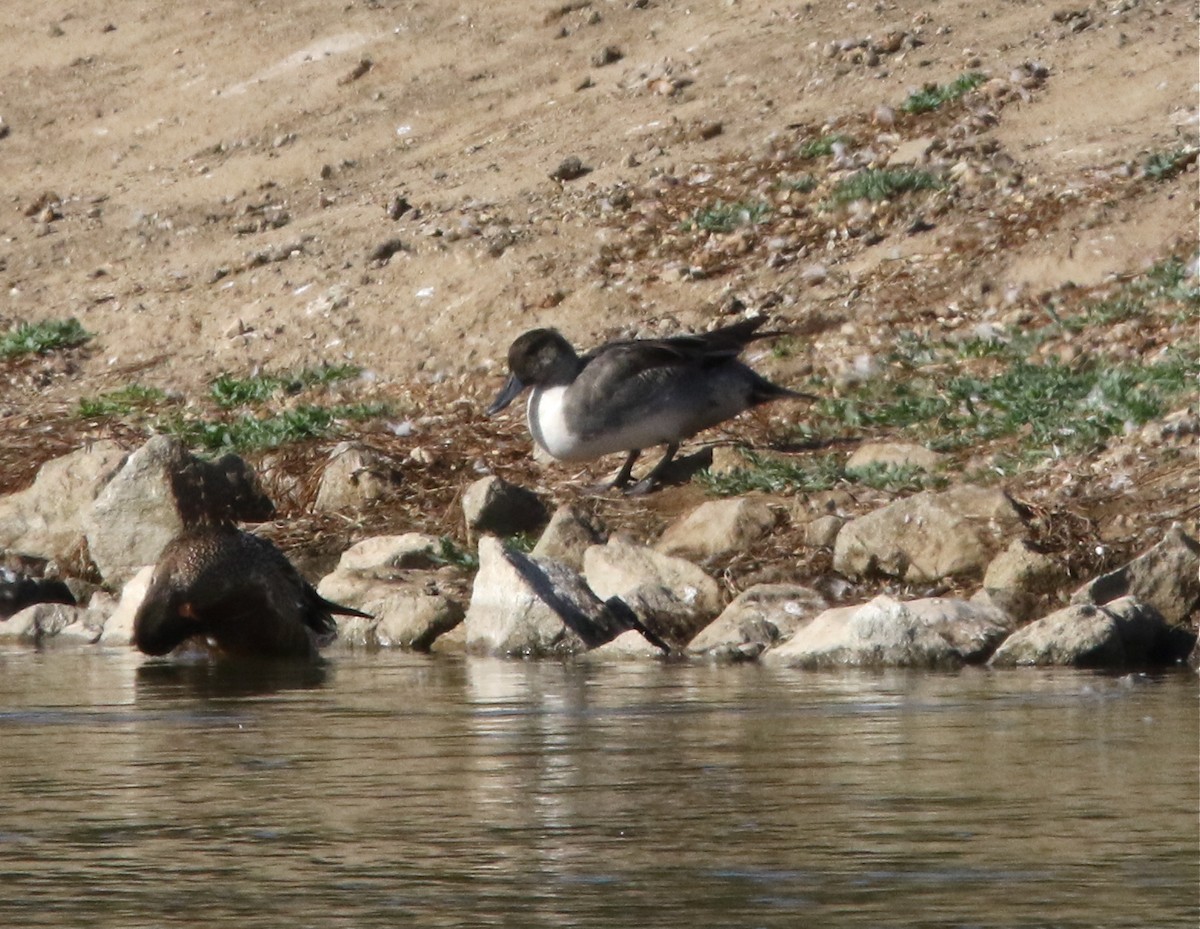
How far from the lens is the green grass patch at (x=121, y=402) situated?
42.9 ft

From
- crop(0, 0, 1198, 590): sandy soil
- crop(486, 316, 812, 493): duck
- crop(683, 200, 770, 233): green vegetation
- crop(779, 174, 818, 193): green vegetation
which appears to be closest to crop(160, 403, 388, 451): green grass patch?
crop(0, 0, 1198, 590): sandy soil

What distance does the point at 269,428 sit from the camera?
39.2 ft

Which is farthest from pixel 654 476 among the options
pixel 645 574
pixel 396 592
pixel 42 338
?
pixel 42 338

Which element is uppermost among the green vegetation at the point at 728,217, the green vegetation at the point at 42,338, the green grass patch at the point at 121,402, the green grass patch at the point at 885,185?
the green grass patch at the point at 885,185

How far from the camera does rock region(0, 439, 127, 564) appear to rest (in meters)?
10.7

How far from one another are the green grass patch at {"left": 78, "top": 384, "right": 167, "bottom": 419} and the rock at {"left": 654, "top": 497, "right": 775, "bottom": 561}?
4518 mm

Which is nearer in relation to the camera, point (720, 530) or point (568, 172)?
point (720, 530)

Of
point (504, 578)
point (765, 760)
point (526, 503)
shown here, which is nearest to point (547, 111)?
point (526, 503)

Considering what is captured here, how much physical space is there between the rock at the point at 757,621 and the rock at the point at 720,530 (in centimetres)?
77

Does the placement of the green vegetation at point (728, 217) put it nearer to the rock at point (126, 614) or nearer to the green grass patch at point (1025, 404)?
the green grass patch at point (1025, 404)

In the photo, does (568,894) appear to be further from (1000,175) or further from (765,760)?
(1000,175)

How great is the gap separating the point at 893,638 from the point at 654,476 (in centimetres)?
324

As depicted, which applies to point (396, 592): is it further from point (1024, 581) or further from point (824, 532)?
point (1024, 581)

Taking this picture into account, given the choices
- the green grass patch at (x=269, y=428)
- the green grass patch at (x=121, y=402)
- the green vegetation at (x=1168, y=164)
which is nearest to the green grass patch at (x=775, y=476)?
the green grass patch at (x=269, y=428)
